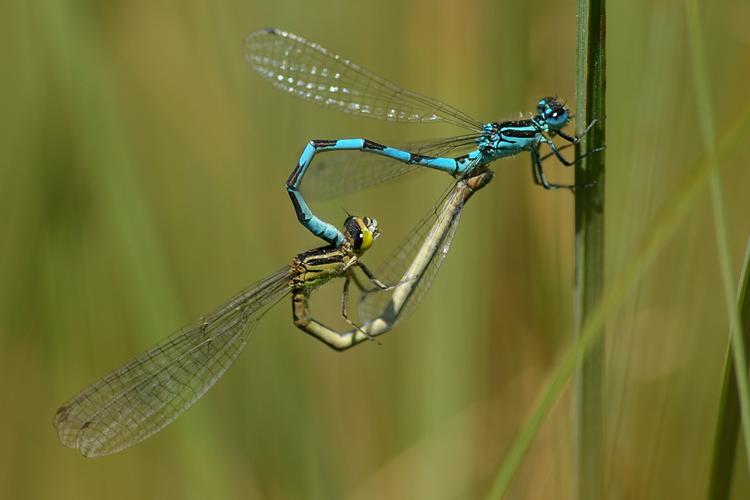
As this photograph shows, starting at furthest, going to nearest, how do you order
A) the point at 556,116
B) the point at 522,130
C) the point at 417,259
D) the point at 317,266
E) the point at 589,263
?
→ the point at 317,266, the point at 417,259, the point at 522,130, the point at 556,116, the point at 589,263

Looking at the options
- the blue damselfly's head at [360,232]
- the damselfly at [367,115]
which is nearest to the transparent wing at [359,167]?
the damselfly at [367,115]

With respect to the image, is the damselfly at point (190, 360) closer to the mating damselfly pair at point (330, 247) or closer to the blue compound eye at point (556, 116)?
the mating damselfly pair at point (330, 247)

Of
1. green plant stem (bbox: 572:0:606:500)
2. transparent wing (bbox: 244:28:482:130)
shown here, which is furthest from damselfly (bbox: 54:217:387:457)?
green plant stem (bbox: 572:0:606:500)

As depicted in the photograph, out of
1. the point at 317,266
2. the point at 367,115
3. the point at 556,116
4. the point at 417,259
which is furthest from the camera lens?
the point at 317,266

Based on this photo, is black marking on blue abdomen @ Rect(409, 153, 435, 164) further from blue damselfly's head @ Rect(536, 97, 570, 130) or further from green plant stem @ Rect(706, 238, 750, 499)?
green plant stem @ Rect(706, 238, 750, 499)

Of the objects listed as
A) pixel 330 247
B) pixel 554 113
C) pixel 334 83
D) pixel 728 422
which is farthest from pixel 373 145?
pixel 728 422

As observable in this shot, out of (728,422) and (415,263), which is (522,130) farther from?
(728,422)
